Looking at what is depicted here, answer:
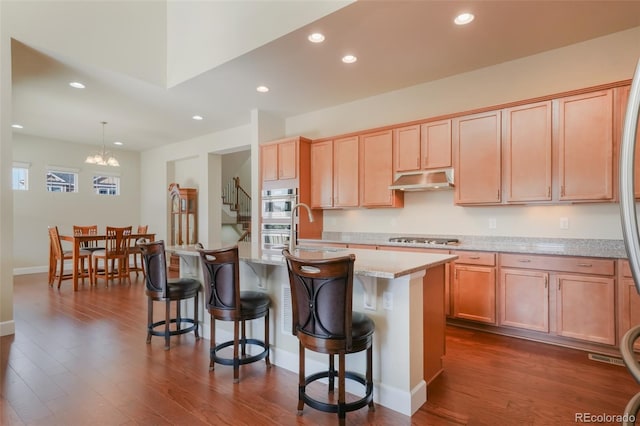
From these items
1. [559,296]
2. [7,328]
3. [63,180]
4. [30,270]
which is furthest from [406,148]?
[30,270]

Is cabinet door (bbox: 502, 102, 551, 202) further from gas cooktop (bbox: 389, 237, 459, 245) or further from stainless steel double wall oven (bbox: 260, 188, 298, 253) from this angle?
stainless steel double wall oven (bbox: 260, 188, 298, 253)

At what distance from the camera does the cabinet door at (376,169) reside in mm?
4504

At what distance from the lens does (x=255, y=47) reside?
354 centimetres

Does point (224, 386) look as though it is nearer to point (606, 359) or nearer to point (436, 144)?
point (606, 359)

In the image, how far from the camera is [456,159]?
393 cm

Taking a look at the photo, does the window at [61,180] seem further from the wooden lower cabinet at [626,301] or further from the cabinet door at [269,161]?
the wooden lower cabinet at [626,301]

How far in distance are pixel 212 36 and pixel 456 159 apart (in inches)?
131

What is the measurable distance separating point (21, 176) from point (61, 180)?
701 mm

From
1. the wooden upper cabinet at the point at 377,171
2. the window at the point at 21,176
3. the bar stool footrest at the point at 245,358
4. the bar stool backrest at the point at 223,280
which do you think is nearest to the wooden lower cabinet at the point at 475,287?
the wooden upper cabinet at the point at 377,171

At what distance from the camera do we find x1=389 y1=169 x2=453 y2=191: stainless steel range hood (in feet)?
13.1

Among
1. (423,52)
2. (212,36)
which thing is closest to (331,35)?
(423,52)

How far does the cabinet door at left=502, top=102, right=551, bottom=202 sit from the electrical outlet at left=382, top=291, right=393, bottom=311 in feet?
7.51

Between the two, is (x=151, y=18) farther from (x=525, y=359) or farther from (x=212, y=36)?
(x=525, y=359)

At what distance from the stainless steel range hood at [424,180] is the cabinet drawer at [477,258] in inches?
34.3
